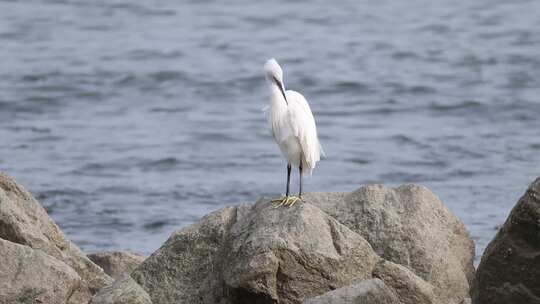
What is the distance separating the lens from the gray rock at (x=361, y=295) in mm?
6602

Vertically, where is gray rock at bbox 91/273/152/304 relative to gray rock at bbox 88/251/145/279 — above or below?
above

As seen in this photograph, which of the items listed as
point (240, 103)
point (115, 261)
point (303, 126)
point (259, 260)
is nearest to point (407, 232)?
point (303, 126)

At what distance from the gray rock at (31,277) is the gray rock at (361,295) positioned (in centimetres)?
169

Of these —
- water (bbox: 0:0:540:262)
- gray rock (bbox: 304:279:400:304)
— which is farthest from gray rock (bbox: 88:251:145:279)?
gray rock (bbox: 304:279:400:304)

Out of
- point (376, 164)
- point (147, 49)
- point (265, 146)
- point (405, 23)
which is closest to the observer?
point (376, 164)

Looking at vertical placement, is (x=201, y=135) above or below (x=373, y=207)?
below

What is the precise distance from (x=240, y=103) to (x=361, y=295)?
560 inches

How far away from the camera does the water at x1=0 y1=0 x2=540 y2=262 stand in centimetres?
1455

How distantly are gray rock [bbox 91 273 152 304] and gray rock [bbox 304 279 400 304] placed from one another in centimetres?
111

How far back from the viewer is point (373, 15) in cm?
2758

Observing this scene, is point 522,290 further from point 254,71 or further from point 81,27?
point 81,27

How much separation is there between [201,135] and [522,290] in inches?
452

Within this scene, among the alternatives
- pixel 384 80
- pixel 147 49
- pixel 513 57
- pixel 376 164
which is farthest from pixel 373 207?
pixel 147 49

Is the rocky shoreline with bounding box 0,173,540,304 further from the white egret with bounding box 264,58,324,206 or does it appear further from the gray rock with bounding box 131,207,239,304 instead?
the white egret with bounding box 264,58,324,206
